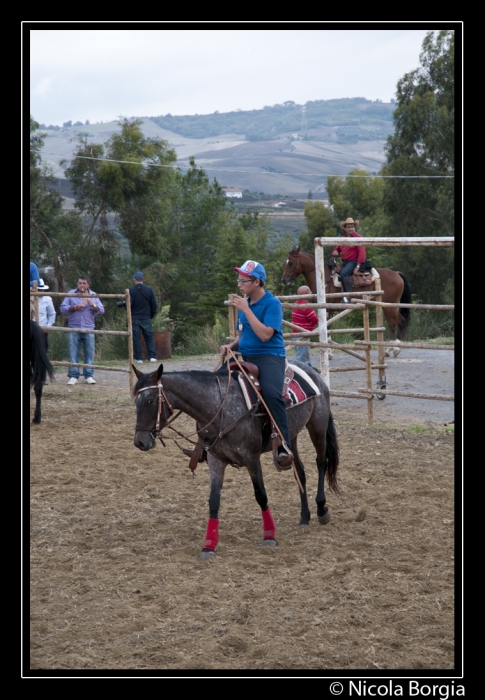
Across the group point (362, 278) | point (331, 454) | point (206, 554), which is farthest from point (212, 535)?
point (362, 278)

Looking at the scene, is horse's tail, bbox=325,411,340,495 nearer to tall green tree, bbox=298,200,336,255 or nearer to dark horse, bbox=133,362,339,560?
dark horse, bbox=133,362,339,560

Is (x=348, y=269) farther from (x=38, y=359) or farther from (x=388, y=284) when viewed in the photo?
(x=38, y=359)

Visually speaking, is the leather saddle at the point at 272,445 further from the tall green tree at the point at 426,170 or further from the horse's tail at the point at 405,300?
the tall green tree at the point at 426,170

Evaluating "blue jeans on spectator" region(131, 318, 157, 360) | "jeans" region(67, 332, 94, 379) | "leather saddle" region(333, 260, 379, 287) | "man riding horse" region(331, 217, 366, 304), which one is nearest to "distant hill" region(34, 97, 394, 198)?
"blue jeans on spectator" region(131, 318, 157, 360)

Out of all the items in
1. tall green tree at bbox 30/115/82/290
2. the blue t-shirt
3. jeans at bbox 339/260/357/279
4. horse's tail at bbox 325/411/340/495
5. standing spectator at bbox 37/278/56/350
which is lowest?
horse's tail at bbox 325/411/340/495

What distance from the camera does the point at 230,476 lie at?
726cm

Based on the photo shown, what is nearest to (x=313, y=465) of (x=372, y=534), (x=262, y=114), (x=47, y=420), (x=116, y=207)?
(x=372, y=534)

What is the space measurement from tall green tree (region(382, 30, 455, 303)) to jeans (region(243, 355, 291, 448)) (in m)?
21.5

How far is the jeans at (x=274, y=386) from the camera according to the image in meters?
5.19

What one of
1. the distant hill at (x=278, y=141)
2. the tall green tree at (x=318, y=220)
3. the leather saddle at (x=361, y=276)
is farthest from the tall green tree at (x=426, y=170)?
the distant hill at (x=278, y=141)

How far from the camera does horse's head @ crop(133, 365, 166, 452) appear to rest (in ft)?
16.1

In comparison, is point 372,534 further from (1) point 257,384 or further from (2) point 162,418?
(2) point 162,418

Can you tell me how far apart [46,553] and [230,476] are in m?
2.40

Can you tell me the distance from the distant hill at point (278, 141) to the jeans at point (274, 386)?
7310cm
